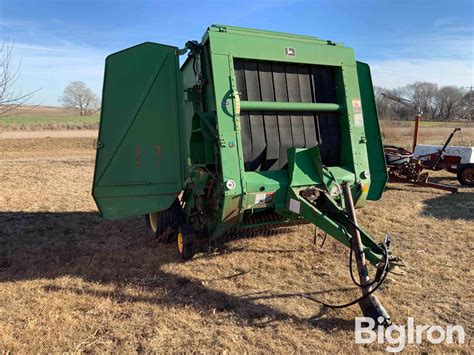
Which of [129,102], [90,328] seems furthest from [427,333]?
[129,102]

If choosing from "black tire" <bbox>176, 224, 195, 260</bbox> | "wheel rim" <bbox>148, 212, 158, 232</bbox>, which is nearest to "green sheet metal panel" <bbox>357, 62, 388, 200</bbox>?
"black tire" <bbox>176, 224, 195, 260</bbox>

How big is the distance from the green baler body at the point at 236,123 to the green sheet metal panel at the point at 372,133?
0.4 inches

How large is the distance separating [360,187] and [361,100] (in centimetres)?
105

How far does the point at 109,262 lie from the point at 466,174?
8.43m

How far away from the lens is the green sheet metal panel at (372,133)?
4383 millimetres

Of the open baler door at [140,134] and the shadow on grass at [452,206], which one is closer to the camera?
the open baler door at [140,134]

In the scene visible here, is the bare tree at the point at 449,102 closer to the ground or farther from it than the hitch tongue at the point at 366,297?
farther from it

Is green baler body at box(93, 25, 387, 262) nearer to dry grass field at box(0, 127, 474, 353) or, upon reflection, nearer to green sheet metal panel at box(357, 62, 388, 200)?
green sheet metal panel at box(357, 62, 388, 200)

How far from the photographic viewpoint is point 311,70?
4.19m

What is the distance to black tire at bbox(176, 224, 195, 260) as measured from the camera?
417 cm

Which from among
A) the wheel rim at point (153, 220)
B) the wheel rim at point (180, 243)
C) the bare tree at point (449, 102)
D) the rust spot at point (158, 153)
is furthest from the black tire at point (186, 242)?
the bare tree at point (449, 102)

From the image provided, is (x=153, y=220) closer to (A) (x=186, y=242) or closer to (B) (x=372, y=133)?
(A) (x=186, y=242)

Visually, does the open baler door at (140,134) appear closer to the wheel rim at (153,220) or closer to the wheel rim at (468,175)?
the wheel rim at (153,220)

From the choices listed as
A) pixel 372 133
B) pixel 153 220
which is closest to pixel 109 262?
pixel 153 220
